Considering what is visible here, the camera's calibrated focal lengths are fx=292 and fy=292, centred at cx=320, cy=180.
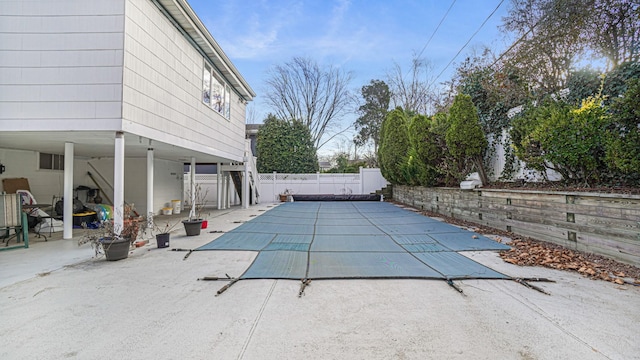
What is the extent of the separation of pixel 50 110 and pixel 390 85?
62.7 feet

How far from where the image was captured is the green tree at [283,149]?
54.2ft

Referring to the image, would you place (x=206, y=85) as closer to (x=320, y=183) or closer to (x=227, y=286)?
(x=227, y=286)

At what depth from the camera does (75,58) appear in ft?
15.1

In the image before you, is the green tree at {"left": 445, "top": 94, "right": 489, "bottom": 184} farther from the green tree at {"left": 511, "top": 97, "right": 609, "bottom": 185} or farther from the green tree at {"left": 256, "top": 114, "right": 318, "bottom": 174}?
the green tree at {"left": 256, "top": 114, "right": 318, "bottom": 174}

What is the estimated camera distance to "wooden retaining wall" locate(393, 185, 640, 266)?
3.47m

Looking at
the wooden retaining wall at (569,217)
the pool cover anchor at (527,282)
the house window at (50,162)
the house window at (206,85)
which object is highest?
the house window at (206,85)

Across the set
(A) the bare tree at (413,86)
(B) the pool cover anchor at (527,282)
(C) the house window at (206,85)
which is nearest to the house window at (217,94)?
(C) the house window at (206,85)

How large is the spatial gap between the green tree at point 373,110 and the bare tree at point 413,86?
0.82m

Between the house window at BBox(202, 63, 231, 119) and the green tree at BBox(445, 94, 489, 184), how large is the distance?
6539mm

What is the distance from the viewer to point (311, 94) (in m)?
22.8

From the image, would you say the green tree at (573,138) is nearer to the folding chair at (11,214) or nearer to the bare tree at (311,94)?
the folding chair at (11,214)

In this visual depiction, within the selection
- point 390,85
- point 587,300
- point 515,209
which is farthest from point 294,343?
point 390,85

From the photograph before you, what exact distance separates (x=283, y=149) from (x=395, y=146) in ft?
21.3

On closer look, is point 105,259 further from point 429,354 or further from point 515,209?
point 515,209
